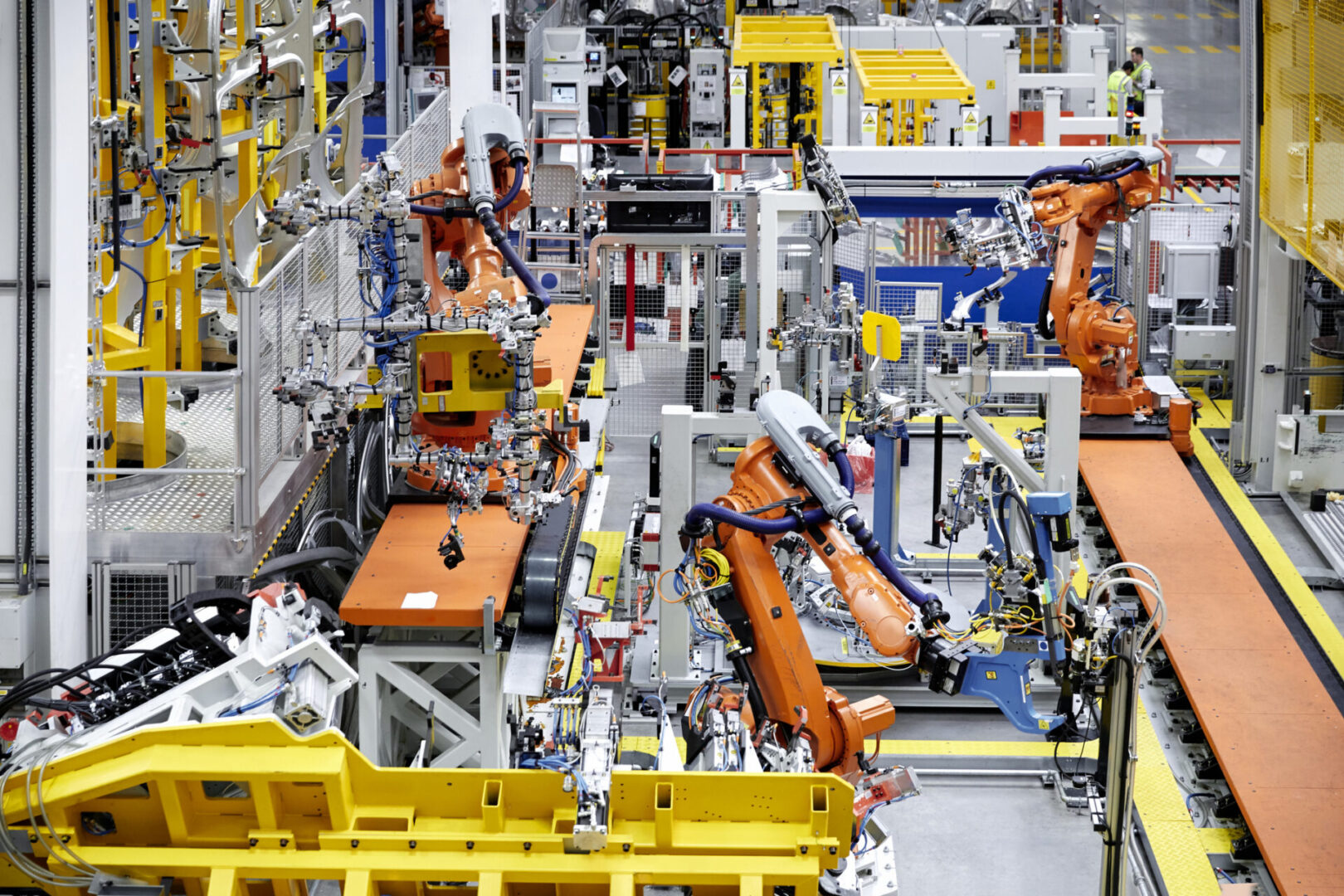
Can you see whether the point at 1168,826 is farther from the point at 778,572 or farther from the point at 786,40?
the point at 786,40

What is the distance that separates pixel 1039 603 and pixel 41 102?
4438 mm

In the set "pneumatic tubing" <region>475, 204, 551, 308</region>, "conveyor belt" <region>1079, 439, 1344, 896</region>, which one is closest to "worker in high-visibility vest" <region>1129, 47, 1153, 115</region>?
"conveyor belt" <region>1079, 439, 1344, 896</region>

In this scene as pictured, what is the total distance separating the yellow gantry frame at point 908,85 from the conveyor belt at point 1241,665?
4.52 m

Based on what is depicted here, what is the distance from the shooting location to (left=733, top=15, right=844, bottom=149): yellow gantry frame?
1670 cm

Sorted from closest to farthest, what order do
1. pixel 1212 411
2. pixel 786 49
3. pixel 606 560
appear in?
pixel 606 560 < pixel 1212 411 < pixel 786 49

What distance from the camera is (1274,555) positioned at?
10.6m

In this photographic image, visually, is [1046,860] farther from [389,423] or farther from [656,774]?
[389,423]

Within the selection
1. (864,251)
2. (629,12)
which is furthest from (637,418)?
(629,12)

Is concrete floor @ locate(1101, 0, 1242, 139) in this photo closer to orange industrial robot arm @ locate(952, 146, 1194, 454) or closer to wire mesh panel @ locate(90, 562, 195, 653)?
orange industrial robot arm @ locate(952, 146, 1194, 454)

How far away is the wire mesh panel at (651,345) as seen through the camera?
1282 cm

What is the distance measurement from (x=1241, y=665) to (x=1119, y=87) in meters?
11.5

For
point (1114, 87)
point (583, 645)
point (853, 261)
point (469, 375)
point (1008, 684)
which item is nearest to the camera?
point (1008, 684)

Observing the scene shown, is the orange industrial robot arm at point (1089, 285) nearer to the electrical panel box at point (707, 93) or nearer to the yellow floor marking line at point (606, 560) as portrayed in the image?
the yellow floor marking line at point (606, 560)

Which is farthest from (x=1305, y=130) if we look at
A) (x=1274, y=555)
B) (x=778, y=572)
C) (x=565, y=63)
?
(x=565, y=63)
